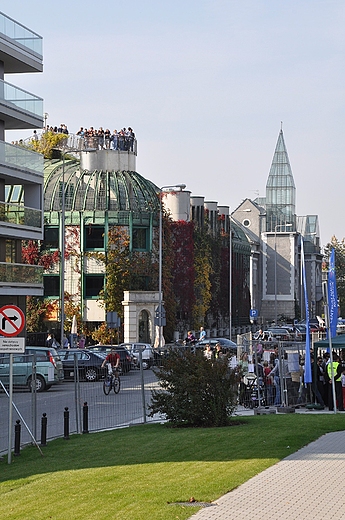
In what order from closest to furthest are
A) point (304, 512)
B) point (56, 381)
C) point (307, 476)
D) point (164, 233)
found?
point (304, 512), point (307, 476), point (56, 381), point (164, 233)

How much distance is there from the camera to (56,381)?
90.1 ft

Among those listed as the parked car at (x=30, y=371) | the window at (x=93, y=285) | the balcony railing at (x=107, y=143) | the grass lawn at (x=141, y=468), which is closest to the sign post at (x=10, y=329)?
the grass lawn at (x=141, y=468)

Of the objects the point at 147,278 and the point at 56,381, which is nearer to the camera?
the point at 56,381

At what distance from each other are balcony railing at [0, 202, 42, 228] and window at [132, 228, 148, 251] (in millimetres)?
20544

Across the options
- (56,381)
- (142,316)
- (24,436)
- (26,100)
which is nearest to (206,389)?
(24,436)

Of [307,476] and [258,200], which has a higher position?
[258,200]

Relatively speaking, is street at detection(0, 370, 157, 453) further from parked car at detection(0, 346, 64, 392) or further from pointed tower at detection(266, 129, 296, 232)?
pointed tower at detection(266, 129, 296, 232)

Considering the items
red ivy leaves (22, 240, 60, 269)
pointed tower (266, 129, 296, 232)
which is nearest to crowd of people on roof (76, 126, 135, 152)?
red ivy leaves (22, 240, 60, 269)

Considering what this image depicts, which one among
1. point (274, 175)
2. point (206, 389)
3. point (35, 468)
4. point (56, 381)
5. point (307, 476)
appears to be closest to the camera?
point (307, 476)

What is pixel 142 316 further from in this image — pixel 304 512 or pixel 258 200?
pixel 258 200

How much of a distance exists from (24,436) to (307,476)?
332 inches

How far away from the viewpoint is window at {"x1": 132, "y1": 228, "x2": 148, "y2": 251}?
65.7 metres

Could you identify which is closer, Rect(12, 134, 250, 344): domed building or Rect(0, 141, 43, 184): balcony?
Rect(0, 141, 43, 184): balcony

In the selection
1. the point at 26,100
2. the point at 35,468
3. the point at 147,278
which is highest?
the point at 26,100
